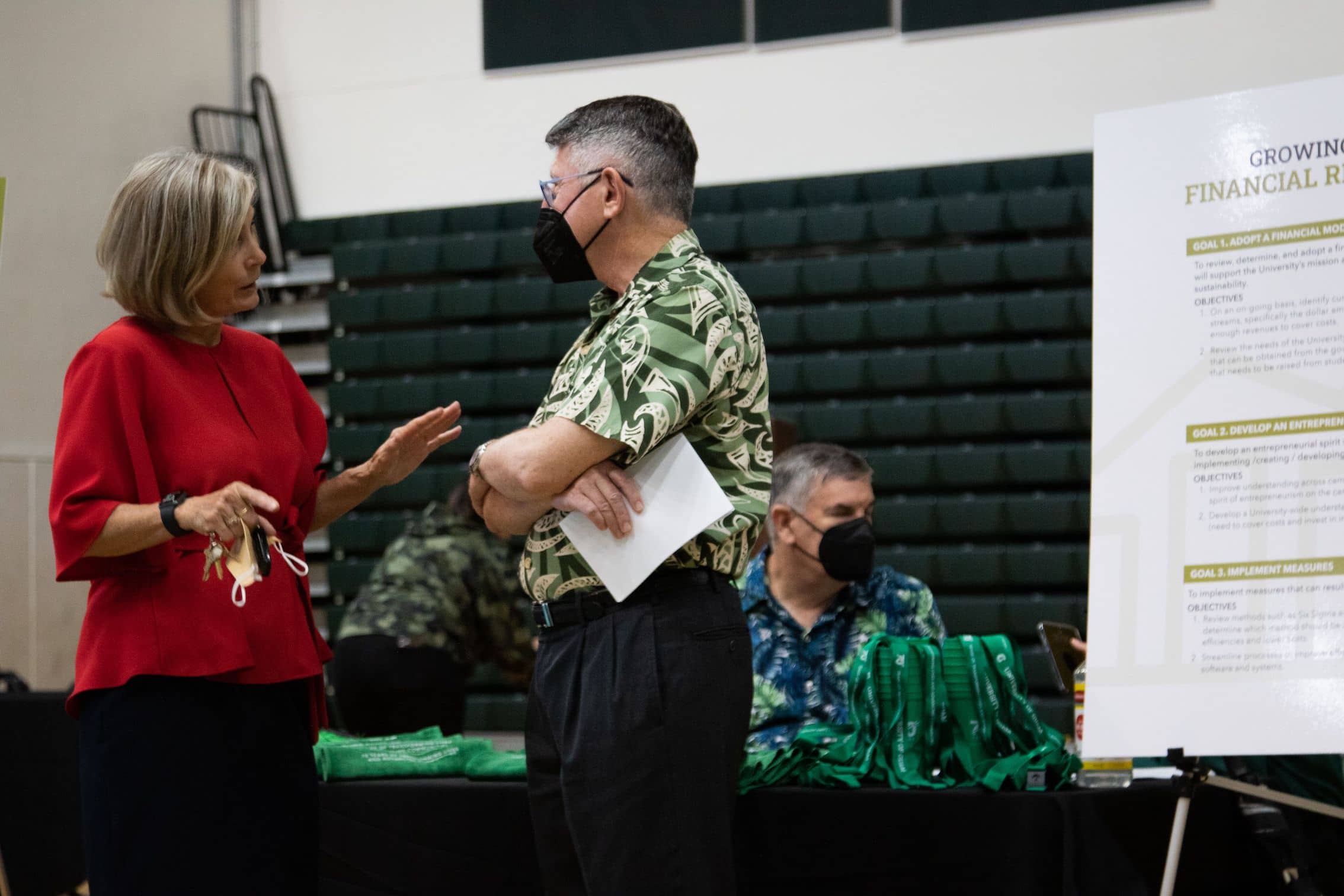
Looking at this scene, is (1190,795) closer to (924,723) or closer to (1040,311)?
(924,723)

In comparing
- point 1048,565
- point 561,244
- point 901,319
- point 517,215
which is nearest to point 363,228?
point 517,215

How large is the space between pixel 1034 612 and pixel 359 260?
156 inches

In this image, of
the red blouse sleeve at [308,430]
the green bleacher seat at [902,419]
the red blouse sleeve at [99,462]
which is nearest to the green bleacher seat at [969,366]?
the green bleacher seat at [902,419]

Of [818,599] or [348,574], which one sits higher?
[818,599]

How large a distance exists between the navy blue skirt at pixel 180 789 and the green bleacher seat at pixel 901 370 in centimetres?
470

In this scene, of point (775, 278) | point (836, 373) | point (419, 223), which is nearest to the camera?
point (836, 373)

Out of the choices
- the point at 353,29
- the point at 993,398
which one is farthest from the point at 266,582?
the point at 353,29

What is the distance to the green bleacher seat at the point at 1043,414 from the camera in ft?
19.2

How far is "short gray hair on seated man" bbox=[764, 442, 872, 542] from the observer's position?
287 cm

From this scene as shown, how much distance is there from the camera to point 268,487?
183 centimetres

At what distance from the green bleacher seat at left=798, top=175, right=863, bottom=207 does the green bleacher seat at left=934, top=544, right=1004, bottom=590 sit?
71.4 inches

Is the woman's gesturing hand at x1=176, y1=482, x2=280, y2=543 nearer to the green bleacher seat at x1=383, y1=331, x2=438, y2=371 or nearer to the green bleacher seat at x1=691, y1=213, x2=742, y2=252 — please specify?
the green bleacher seat at x1=691, y1=213, x2=742, y2=252

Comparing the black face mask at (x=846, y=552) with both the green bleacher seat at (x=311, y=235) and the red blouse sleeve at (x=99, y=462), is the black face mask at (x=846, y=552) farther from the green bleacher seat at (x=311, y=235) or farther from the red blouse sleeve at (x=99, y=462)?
the green bleacher seat at (x=311, y=235)

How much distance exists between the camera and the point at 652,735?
1676 mm
